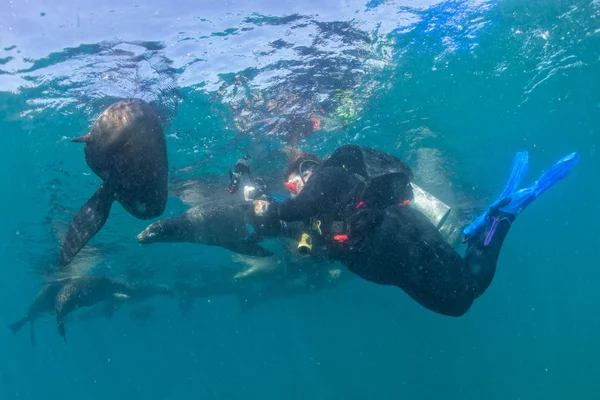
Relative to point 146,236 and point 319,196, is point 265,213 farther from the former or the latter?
point 146,236

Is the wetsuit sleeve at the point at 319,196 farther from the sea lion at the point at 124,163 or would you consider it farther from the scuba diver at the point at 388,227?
the sea lion at the point at 124,163

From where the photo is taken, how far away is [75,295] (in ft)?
60.7

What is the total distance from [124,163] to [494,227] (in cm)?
552

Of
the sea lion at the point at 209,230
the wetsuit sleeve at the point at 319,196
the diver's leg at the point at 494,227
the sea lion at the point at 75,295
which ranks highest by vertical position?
the wetsuit sleeve at the point at 319,196

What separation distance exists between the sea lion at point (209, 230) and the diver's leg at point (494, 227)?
3.48 meters

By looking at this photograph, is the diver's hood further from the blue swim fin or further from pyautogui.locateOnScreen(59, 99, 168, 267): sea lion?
pyautogui.locateOnScreen(59, 99, 168, 267): sea lion

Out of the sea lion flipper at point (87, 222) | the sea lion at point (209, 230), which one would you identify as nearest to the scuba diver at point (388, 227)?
the sea lion at point (209, 230)

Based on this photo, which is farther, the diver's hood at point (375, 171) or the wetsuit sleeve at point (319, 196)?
the diver's hood at point (375, 171)

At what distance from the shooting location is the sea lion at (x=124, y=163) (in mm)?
4320

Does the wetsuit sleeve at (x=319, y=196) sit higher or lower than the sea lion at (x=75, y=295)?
higher

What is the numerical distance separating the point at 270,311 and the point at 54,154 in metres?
34.0

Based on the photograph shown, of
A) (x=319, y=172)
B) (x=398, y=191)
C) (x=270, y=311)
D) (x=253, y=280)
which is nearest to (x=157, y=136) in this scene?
(x=319, y=172)

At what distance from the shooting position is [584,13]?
35.9 ft

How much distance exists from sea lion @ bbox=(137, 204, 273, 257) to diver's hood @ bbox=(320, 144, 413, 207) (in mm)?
1886
